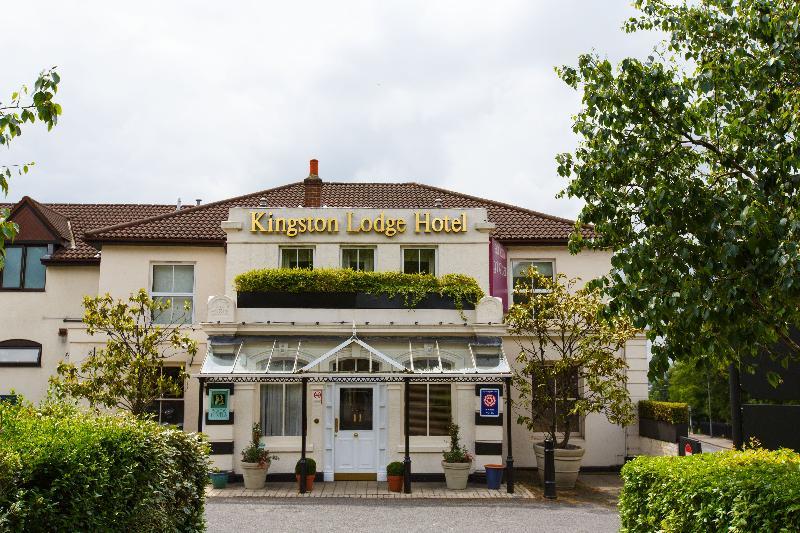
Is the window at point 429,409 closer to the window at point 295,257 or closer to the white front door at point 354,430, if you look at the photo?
the white front door at point 354,430

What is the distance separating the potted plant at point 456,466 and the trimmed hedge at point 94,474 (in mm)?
8440

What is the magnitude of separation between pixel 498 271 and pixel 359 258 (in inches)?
155

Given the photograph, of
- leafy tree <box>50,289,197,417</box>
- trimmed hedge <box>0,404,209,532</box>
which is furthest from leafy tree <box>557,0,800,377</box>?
leafy tree <box>50,289,197,417</box>

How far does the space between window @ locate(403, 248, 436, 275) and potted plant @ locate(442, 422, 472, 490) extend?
494cm

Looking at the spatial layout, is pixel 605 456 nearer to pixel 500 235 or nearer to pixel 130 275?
pixel 500 235

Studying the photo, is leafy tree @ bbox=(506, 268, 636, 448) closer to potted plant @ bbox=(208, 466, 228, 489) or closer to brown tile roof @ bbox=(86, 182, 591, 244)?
brown tile roof @ bbox=(86, 182, 591, 244)

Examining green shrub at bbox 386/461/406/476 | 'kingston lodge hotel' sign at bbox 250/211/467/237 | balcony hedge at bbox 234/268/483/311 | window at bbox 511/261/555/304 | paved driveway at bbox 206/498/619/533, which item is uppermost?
'kingston lodge hotel' sign at bbox 250/211/467/237

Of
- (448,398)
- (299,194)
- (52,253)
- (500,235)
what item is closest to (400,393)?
(448,398)

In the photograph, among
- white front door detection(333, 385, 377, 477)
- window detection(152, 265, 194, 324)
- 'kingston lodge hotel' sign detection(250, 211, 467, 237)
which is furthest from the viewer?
window detection(152, 265, 194, 324)

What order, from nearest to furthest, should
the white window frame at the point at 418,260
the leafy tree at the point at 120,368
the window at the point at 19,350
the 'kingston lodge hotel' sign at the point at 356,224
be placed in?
the leafy tree at the point at 120,368 → the 'kingston lodge hotel' sign at the point at 356,224 → the white window frame at the point at 418,260 → the window at the point at 19,350

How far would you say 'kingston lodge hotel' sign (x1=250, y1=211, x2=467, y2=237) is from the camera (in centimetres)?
2092

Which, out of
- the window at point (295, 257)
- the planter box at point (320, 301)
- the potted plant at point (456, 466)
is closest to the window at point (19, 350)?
the planter box at point (320, 301)

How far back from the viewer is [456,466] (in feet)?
59.2

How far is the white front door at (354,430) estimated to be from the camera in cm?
1931
